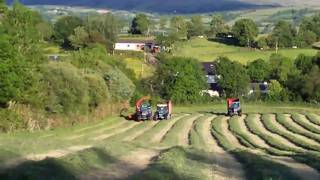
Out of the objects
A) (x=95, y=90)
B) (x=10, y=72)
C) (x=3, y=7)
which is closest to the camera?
(x=10, y=72)

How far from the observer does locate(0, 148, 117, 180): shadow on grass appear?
15.9 meters

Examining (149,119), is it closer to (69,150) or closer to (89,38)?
(69,150)

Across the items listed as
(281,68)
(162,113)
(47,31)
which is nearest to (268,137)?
(162,113)

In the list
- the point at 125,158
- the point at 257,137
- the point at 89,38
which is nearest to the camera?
the point at 125,158

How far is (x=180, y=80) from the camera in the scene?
83750 mm

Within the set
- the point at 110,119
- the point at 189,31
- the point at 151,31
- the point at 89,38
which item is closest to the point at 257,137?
the point at 110,119

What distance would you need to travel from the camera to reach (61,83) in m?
50.2

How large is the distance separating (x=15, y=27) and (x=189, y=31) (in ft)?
454

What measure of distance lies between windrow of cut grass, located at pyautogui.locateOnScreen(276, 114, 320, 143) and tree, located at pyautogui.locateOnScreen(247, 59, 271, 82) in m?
50.1

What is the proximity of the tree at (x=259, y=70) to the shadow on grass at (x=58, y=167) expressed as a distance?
280 feet

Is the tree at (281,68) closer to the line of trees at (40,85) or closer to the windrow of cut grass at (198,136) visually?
the line of trees at (40,85)

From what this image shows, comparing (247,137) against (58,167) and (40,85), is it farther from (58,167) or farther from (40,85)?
(58,167)

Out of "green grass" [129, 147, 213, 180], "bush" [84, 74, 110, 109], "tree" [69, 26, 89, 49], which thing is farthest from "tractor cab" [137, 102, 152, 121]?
"tree" [69, 26, 89, 49]

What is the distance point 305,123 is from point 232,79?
154ft
